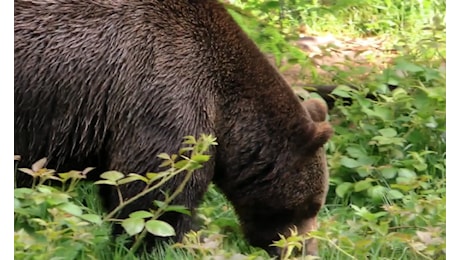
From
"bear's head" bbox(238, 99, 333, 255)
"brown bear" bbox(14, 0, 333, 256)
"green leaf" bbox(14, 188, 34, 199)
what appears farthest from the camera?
"bear's head" bbox(238, 99, 333, 255)

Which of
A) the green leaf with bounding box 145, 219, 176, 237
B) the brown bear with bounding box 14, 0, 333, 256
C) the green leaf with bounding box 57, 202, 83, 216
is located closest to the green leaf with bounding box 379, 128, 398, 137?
the brown bear with bounding box 14, 0, 333, 256

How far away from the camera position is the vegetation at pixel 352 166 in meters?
4.81

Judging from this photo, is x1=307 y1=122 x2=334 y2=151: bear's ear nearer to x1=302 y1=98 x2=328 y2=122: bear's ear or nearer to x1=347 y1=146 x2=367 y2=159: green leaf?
x1=302 y1=98 x2=328 y2=122: bear's ear

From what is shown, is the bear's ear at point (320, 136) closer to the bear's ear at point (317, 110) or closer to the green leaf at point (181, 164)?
the bear's ear at point (317, 110)

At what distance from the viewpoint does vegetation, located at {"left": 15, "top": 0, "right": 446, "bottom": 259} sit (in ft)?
15.8

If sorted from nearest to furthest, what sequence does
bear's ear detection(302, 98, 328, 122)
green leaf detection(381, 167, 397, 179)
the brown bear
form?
1. the brown bear
2. bear's ear detection(302, 98, 328, 122)
3. green leaf detection(381, 167, 397, 179)

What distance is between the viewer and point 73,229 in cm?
481

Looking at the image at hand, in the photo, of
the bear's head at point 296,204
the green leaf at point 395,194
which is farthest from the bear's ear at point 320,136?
the green leaf at point 395,194

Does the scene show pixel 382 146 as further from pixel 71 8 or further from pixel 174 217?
pixel 71 8

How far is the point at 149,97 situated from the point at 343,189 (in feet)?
6.39

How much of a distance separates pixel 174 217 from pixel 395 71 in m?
2.94

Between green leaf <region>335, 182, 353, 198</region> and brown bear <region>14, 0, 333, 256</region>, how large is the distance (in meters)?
1.00

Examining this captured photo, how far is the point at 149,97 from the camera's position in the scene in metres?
5.29
